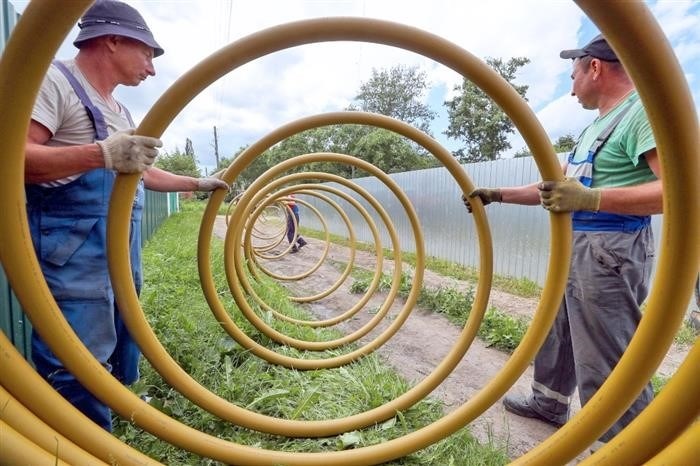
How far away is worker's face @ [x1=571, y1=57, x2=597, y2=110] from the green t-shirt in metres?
0.16

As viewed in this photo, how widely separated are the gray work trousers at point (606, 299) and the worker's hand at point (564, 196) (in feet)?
1.62

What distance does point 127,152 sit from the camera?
1.46m

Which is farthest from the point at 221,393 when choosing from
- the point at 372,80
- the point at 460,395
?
the point at 372,80

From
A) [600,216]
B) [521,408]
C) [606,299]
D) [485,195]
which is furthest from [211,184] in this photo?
[521,408]

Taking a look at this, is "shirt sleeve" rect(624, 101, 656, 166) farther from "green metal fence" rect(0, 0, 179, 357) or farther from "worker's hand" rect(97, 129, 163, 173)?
"green metal fence" rect(0, 0, 179, 357)

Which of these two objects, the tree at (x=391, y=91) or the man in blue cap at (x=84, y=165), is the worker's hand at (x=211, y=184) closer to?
the man in blue cap at (x=84, y=165)

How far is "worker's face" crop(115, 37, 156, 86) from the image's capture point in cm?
193

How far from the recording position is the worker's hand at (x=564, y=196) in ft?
5.47

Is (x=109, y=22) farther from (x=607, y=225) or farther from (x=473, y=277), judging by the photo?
(x=473, y=277)

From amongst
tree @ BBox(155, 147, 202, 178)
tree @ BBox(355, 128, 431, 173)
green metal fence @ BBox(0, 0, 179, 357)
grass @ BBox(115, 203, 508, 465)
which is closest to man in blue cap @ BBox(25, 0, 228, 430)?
grass @ BBox(115, 203, 508, 465)

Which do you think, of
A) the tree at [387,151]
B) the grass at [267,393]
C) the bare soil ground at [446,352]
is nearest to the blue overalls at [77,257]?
the grass at [267,393]

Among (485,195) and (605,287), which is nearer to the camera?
(605,287)

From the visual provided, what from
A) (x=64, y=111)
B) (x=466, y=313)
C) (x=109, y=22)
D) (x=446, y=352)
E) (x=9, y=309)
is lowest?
(x=446, y=352)

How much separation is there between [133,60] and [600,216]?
246cm
